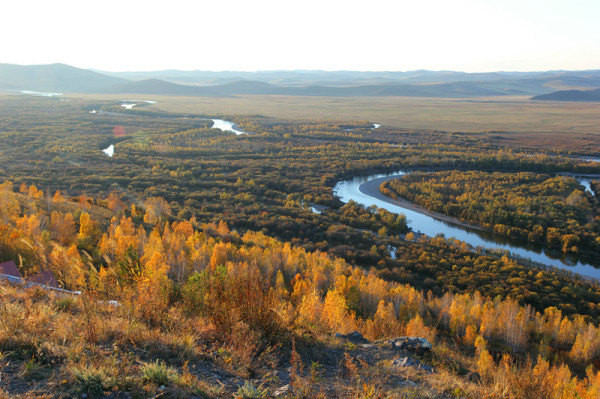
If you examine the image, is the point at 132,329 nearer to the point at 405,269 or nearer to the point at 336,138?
the point at 405,269

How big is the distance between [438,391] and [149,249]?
65.8ft

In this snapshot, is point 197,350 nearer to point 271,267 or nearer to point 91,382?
point 91,382

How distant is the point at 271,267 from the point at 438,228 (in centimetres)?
3547

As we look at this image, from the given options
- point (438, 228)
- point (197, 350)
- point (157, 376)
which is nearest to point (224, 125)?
→ point (438, 228)

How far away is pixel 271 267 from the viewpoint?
2922 cm

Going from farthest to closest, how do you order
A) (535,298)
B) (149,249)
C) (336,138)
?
1. (336,138)
2. (535,298)
3. (149,249)

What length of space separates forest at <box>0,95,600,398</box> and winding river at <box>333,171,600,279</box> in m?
2.94

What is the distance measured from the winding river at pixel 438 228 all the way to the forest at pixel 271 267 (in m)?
2.94

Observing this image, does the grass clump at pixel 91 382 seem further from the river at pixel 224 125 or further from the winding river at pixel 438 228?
the river at pixel 224 125

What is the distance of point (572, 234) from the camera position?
5016cm

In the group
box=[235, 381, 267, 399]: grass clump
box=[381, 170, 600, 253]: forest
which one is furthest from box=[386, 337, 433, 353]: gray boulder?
box=[381, 170, 600, 253]: forest

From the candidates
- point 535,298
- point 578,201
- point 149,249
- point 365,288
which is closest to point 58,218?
point 149,249

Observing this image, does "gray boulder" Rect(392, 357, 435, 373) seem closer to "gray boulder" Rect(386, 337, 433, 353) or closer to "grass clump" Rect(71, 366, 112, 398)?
"gray boulder" Rect(386, 337, 433, 353)

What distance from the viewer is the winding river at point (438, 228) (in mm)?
46156
